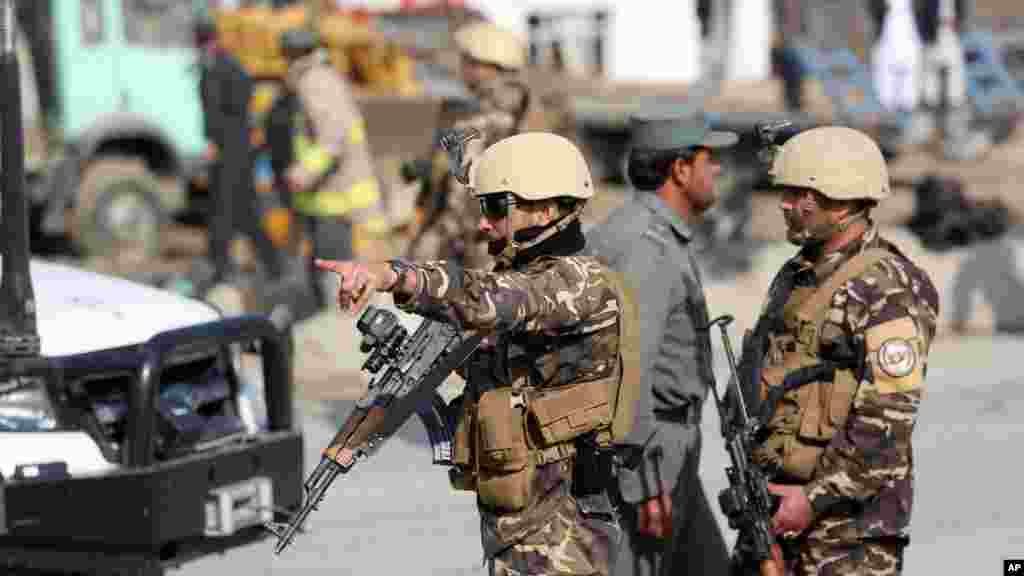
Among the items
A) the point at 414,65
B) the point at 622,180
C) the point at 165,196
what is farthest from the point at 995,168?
the point at 165,196

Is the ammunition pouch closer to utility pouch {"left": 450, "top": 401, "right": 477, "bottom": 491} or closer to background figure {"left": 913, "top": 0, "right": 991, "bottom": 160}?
utility pouch {"left": 450, "top": 401, "right": 477, "bottom": 491}

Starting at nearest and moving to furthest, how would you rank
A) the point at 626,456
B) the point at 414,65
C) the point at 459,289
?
1. the point at 459,289
2. the point at 626,456
3. the point at 414,65

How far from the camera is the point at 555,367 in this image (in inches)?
183

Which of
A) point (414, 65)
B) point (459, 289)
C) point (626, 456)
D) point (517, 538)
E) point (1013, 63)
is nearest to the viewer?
point (459, 289)

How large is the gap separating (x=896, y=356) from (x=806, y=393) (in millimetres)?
263

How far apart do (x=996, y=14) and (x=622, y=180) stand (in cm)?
514

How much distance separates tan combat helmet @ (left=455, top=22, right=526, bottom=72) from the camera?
316 inches

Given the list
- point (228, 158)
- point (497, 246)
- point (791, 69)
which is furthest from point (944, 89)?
point (497, 246)

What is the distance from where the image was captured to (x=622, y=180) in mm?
17234

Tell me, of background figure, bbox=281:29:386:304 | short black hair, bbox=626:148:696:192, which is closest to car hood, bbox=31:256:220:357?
short black hair, bbox=626:148:696:192

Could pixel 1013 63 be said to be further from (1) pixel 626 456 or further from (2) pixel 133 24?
(1) pixel 626 456

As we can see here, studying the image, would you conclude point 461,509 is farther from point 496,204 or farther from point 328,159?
point 328,159

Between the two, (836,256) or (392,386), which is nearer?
(392,386)

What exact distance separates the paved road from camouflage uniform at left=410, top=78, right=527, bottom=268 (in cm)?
82
